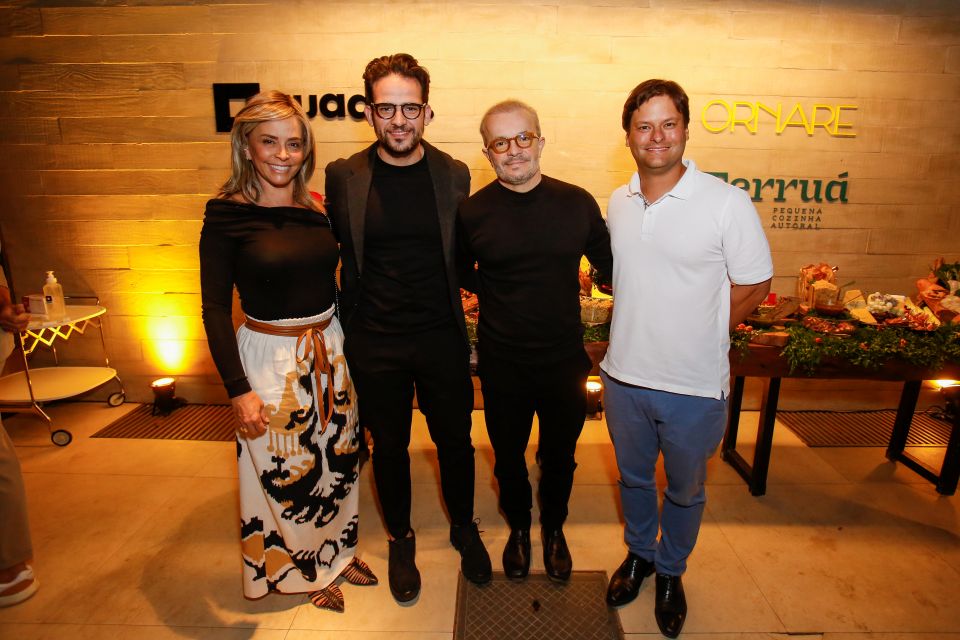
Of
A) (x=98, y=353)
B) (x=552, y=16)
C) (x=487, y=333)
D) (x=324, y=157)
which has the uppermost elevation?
(x=552, y=16)

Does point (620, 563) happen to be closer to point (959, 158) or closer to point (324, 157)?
point (324, 157)

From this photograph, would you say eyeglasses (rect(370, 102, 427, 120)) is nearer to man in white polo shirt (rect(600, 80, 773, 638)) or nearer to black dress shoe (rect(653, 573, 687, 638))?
man in white polo shirt (rect(600, 80, 773, 638))

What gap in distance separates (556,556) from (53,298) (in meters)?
3.75

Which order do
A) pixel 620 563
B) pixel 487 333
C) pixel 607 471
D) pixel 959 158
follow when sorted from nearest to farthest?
pixel 487 333 → pixel 620 563 → pixel 607 471 → pixel 959 158

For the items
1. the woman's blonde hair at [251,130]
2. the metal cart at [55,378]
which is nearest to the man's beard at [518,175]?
the woman's blonde hair at [251,130]

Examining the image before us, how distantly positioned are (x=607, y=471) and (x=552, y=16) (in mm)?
3031

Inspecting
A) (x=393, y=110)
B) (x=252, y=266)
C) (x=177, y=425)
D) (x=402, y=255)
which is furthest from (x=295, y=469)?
(x=177, y=425)

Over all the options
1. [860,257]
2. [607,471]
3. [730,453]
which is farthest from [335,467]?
[860,257]

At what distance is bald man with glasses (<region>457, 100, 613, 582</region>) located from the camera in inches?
78.1

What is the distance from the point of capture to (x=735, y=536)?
2.74 metres

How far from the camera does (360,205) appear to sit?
2.02 m

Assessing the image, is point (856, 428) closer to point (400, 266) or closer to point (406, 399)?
point (406, 399)

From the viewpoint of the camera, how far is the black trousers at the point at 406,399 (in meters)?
2.12

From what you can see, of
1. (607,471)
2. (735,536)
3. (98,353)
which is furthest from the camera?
(98,353)
